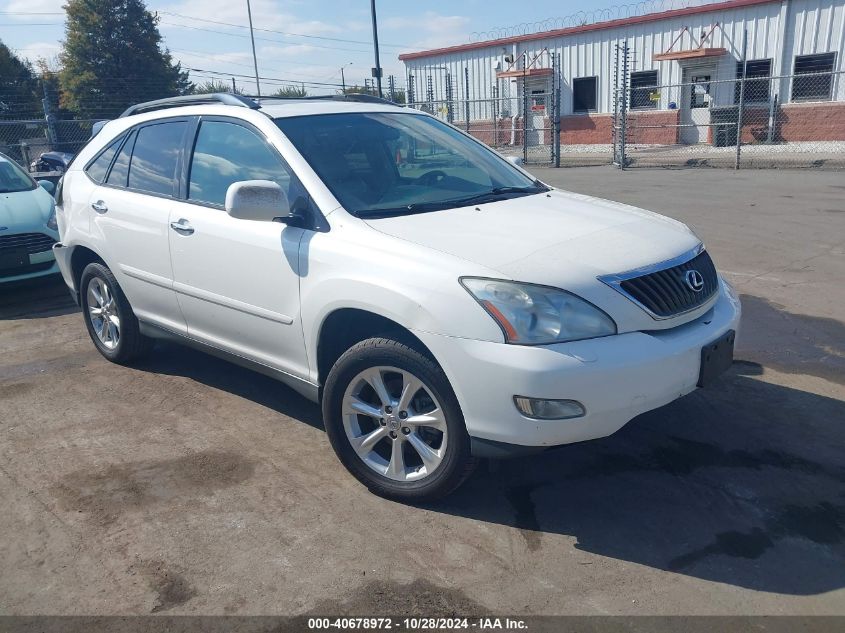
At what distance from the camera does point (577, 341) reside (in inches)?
118

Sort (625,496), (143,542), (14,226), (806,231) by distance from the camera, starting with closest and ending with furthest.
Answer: (143,542), (625,496), (14,226), (806,231)

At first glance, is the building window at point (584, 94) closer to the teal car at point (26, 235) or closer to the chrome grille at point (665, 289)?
the teal car at point (26, 235)

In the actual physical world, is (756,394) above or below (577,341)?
below

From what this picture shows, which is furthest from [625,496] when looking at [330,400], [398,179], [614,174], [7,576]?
[614,174]

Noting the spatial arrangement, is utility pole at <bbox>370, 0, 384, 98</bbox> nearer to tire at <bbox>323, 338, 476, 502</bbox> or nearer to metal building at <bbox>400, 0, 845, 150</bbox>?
metal building at <bbox>400, 0, 845, 150</bbox>

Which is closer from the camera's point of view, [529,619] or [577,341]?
[529,619]

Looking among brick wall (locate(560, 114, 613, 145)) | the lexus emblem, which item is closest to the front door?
the lexus emblem

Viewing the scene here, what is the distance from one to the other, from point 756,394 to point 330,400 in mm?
2653

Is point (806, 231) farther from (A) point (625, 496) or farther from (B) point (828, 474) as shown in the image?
(A) point (625, 496)

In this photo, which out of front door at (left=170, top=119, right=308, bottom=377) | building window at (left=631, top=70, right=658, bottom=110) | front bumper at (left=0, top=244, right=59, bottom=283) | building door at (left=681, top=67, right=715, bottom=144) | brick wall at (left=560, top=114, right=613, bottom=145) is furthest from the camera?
brick wall at (left=560, top=114, right=613, bottom=145)

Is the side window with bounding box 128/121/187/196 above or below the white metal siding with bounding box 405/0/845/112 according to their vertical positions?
below

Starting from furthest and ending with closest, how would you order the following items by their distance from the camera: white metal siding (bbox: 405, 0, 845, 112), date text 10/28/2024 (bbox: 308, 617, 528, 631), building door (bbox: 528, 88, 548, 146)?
building door (bbox: 528, 88, 548, 146) → white metal siding (bbox: 405, 0, 845, 112) → date text 10/28/2024 (bbox: 308, 617, 528, 631)

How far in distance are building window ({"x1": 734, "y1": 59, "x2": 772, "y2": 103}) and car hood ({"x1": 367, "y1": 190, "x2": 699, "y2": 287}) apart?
2214cm

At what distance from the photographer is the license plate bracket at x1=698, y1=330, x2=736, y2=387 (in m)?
3.30
